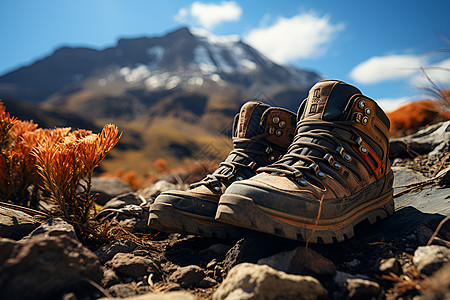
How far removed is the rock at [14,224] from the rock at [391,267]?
6.88 ft

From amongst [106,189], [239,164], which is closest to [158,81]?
[106,189]

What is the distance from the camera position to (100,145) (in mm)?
2107

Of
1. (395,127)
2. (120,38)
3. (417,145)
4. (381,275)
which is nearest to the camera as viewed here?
(381,275)

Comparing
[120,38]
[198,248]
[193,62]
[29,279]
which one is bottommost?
[198,248]

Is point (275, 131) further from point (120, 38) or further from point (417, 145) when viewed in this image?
point (120, 38)

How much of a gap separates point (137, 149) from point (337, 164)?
66135 mm

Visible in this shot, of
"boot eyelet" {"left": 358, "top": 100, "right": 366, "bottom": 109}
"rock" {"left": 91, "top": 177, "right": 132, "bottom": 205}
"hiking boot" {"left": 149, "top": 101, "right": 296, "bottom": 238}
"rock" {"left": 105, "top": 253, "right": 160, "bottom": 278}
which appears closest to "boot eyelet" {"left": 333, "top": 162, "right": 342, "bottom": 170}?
"boot eyelet" {"left": 358, "top": 100, "right": 366, "bottom": 109}

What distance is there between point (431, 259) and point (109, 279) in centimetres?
150

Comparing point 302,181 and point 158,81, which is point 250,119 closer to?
point 302,181

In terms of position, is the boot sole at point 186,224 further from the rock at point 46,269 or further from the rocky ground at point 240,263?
the rock at point 46,269

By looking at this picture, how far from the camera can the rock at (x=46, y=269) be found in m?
1.13

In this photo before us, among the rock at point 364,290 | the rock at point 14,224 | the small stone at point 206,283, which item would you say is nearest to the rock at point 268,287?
the rock at point 364,290

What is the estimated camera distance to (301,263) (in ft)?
4.92

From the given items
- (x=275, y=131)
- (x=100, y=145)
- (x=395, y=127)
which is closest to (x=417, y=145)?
(x=275, y=131)
